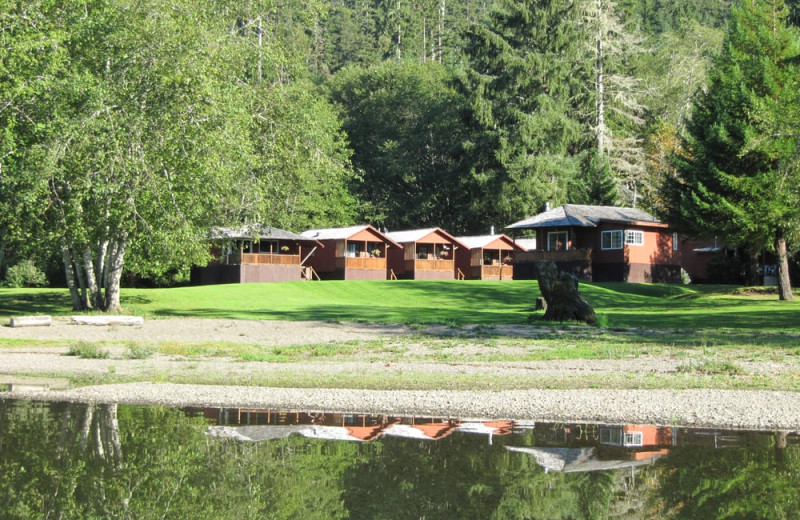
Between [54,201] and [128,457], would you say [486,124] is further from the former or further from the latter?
[128,457]

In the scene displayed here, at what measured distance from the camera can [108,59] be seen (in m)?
29.3

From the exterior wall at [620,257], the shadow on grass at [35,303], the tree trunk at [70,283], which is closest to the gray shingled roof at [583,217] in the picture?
the exterior wall at [620,257]

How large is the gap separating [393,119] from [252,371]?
7250cm

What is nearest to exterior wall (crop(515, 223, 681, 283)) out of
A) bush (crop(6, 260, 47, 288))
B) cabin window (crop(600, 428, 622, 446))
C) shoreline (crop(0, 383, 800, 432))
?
bush (crop(6, 260, 47, 288))

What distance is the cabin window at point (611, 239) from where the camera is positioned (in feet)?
193

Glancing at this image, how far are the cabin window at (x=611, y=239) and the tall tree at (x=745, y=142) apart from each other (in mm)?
11072

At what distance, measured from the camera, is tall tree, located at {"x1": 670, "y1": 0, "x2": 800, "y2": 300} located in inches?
1670

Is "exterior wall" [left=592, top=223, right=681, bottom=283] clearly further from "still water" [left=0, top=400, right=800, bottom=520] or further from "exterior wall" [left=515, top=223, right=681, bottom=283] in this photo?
"still water" [left=0, top=400, right=800, bottom=520]

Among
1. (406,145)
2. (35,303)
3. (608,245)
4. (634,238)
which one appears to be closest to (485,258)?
(608,245)

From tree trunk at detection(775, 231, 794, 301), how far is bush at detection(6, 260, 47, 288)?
50092mm

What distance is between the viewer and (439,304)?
141 feet

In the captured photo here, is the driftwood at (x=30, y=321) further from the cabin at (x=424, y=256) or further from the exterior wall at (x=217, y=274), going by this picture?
the cabin at (x=424, y=256)

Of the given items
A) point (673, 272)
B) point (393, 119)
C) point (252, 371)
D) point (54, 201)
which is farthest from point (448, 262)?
point (252, 371)

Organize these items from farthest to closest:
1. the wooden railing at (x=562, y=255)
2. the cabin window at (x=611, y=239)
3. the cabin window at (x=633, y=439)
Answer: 1. the wooden railing at (x=562, y=255)
2. the cabin window at (x=611, y=239)
3. the cabin window at (x=633, y=439)
